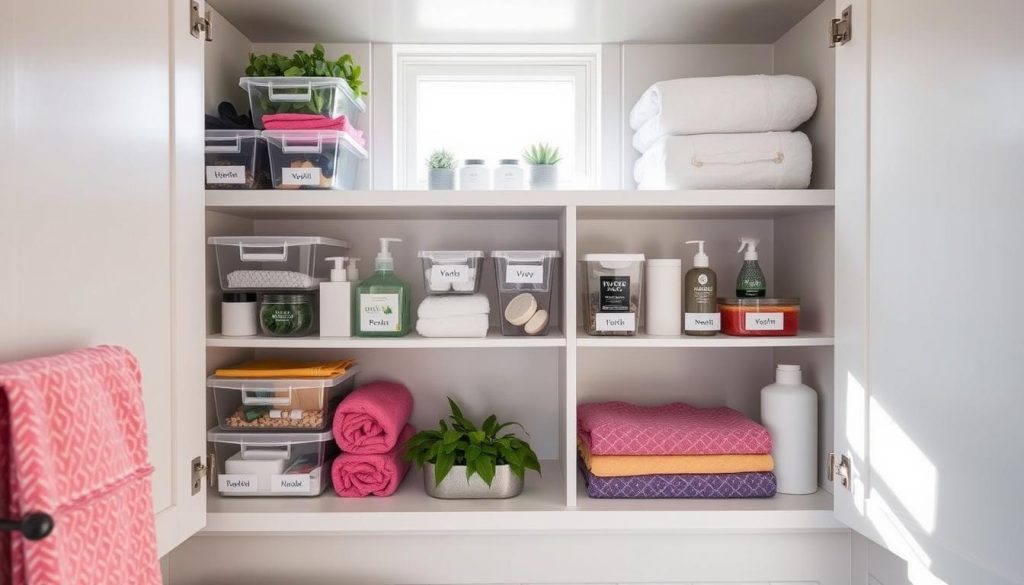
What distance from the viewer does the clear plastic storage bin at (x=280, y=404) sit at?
4.41 feet

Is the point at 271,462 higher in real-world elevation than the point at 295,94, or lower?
lower

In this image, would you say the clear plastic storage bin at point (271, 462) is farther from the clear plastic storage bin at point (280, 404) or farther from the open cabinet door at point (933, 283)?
the open cabinet door at point (933, 283)

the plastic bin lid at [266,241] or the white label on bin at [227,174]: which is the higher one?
the white label on bin at [227,174]

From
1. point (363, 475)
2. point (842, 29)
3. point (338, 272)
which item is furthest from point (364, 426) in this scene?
point (842, 29)

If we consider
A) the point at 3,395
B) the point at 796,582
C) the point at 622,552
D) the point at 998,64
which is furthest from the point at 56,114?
the point at 796,582

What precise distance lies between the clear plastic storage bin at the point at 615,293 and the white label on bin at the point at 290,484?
1.99 ft

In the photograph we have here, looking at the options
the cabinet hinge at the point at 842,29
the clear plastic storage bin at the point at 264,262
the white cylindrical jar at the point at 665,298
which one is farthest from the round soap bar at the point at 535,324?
the cabinet hinge at the point at 842,29

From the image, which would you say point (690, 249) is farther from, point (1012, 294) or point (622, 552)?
point (1012, 294)

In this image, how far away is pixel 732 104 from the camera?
1.34 meters

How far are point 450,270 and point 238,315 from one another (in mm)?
409

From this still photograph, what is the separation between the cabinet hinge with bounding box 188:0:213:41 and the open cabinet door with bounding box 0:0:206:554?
0.01 meters

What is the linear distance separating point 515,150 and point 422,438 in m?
0.72

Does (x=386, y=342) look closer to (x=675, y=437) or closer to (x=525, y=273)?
(x=525, y=273)

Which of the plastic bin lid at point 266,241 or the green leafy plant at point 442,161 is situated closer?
the plastic bin lid at point 266,241
